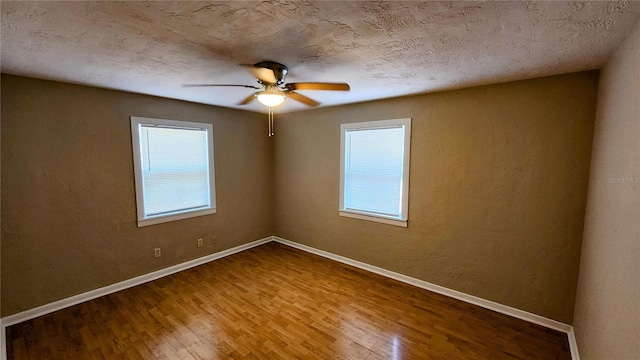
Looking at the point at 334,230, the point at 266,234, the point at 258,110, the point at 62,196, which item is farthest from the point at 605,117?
the point at 62,196

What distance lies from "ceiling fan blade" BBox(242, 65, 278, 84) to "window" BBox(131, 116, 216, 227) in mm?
1805

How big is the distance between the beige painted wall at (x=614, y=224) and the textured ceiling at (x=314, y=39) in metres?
0.28

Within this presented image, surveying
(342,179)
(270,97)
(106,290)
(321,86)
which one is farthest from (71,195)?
(342,179)

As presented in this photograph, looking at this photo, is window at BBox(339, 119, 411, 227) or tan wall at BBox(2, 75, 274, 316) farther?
window at BBox(339, 119, 411, 227)

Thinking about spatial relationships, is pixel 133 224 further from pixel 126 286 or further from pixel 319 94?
pixel 319 94

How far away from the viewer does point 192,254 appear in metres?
3.76

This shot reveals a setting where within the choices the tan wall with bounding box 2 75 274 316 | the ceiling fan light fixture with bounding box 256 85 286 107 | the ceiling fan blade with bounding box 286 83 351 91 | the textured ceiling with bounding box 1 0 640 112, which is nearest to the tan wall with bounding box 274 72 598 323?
the textured ceiling with bounding box 1 0 640 112

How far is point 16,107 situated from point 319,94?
288cm

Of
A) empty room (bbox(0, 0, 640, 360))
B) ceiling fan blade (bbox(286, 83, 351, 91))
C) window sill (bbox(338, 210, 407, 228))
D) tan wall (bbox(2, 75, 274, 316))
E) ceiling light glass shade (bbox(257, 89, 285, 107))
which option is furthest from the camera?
window sill (bbox(338, 210, 407, 228))

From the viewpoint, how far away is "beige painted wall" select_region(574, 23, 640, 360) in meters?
1.26

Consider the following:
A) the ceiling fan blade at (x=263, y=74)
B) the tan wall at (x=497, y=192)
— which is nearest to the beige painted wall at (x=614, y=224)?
the tan wall at (x=497, y=192)

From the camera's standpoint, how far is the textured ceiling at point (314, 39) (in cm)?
130

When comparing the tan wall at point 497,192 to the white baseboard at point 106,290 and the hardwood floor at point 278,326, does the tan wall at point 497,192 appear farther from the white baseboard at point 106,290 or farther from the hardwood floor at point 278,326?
the white baseboard at point 106,290

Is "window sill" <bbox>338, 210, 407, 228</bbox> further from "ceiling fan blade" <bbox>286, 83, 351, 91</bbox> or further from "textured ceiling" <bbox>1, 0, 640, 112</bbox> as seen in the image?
"ceiling fan blade" <bbox>286, 83, 351, 91</bbox>
